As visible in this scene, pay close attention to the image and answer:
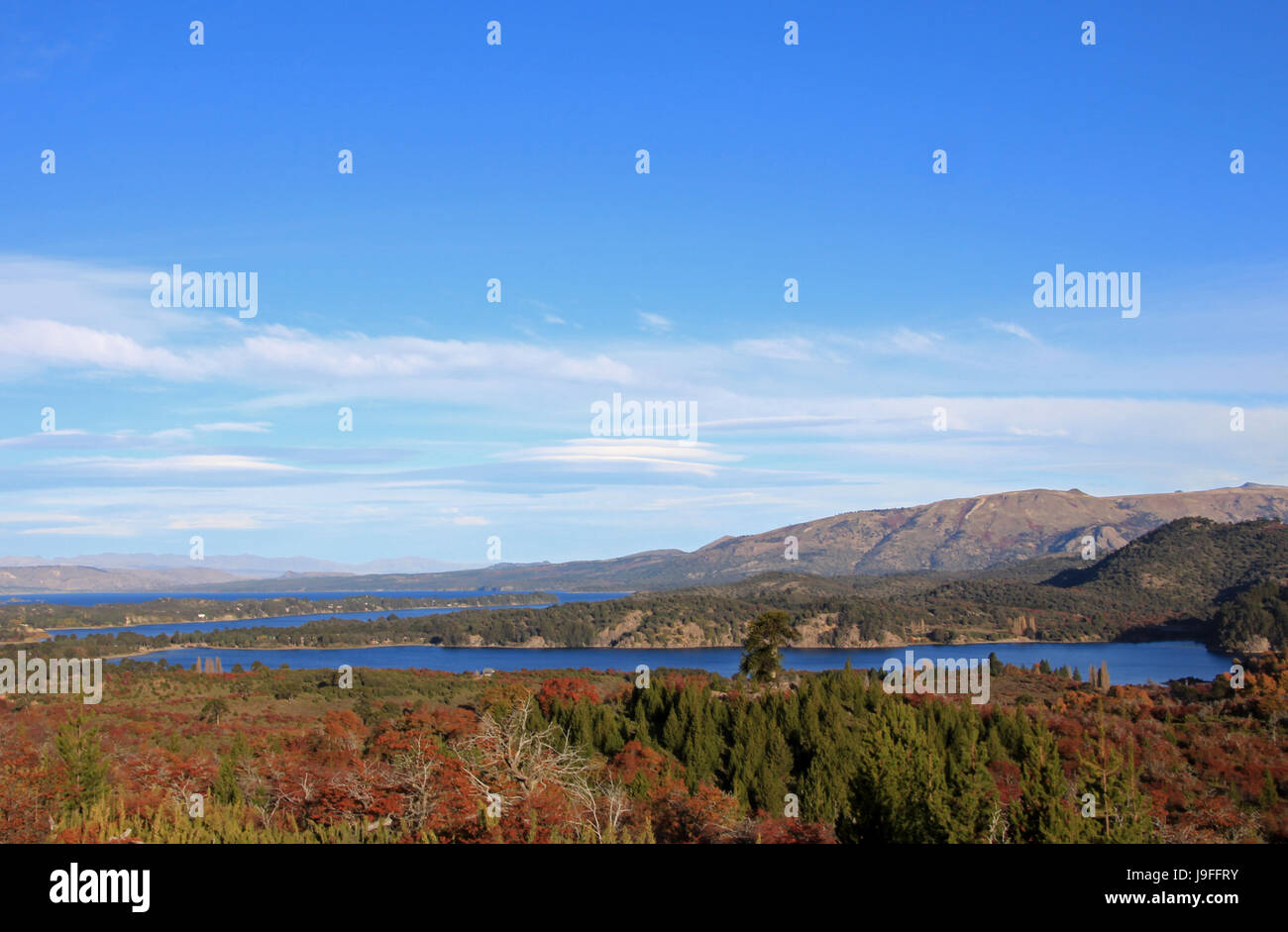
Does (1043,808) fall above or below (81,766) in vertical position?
above

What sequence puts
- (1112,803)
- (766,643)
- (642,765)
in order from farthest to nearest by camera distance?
Answer: (766,643), (642,765), (1112,803)

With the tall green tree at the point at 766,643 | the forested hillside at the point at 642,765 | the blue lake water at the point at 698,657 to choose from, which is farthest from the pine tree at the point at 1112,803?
the blue lake water at the point at 698,657

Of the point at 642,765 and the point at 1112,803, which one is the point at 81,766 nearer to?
the point at 1112,803

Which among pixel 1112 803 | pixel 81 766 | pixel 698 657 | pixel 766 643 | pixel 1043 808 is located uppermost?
pixel 1112 803

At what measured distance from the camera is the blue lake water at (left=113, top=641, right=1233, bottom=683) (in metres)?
145

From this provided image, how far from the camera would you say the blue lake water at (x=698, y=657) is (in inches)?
5694

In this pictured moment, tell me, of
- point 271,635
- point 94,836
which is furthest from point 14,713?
point 271,635

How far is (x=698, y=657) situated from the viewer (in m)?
172

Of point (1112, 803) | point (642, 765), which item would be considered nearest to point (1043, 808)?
point (1112, 803)

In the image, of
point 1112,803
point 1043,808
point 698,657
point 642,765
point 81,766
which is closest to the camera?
point 1112,803

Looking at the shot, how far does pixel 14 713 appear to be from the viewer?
2108 inches

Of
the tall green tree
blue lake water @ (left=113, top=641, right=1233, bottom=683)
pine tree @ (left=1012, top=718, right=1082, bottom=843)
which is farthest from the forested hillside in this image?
blue lake water @ (left=113, top=641, right=1233, bottom=683)
